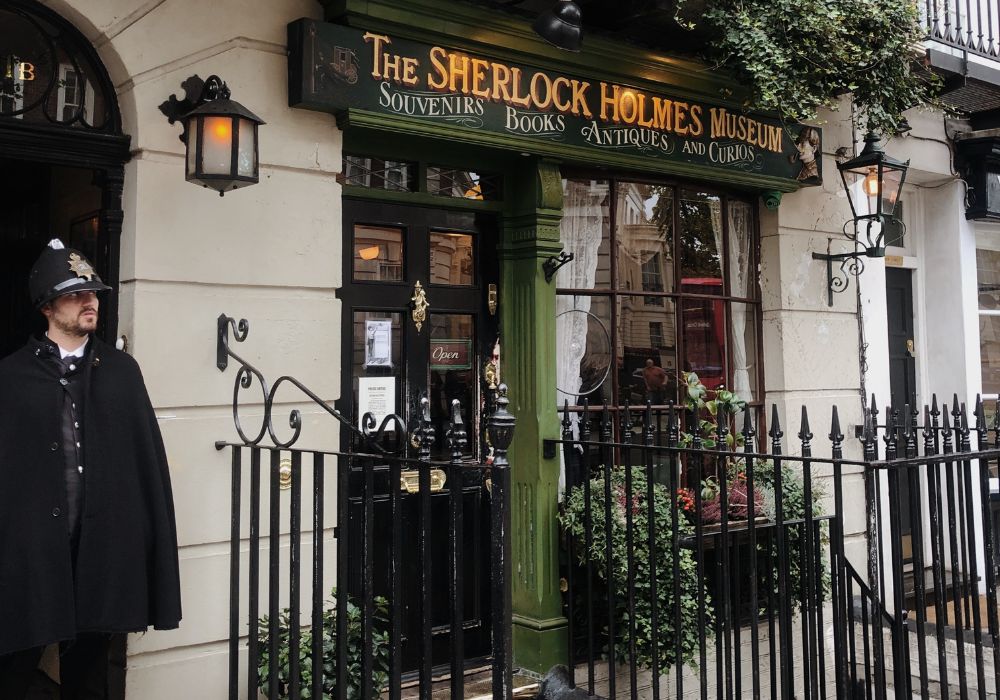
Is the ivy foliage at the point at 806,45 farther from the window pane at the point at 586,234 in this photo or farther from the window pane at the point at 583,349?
the window pane at the point at 583,349

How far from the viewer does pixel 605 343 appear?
5.46m

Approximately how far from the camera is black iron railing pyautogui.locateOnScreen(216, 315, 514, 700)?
2.62 m

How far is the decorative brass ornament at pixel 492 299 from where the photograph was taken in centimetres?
514

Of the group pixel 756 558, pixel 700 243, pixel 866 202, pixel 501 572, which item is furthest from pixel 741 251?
pixel 501 572

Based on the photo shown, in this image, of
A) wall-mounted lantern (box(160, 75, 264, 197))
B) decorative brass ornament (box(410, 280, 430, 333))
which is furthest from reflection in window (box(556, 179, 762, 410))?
wall-mounted lantern (box(160, 75, 264, 197))

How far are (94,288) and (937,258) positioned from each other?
272 inches

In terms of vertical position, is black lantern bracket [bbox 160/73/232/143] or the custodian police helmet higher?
black lantern bracket [bbox 160/73/232/143]

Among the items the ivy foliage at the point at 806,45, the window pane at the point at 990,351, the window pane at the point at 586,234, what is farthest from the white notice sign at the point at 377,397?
the window pane at the point at 990,351

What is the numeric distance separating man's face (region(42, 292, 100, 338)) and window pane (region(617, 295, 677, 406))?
3152 mm

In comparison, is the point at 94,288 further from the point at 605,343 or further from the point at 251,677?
the point at 605,343

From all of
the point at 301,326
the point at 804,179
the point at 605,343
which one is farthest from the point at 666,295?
the point at 301,326

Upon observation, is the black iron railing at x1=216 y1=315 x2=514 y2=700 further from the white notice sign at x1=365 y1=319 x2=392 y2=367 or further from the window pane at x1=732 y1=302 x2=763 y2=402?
the window pane at x1=732 y1=302 x2=763 y2=402

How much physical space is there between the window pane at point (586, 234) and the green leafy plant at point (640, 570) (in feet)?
4.16

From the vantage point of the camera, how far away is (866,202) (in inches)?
271
